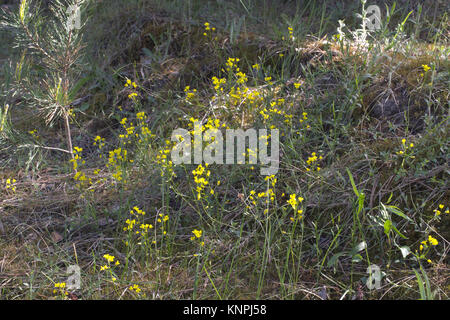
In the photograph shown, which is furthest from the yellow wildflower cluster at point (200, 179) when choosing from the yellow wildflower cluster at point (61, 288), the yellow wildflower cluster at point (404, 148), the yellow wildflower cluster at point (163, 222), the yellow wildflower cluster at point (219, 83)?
the yellow wildflower cluster at point (404, 148)

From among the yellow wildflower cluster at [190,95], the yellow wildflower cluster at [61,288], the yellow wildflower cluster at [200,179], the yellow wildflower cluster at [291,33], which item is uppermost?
the yellow wildflower cluster at [291,33]

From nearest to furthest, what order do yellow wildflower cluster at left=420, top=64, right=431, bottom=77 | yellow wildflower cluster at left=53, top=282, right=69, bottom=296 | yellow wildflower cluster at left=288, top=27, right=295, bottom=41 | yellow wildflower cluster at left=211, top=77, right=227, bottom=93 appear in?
yellow wildflower cluster at left=53, top=282, right=69, bottom=296 → yellow wildflower cluster at left=420, top=64, right=431, bottom=77 → yellow wildflower cluster at left=211, top=77, right=227, bottom=93 → yellow wildflower cluster at left=288, top=27, right=295, bottom=41

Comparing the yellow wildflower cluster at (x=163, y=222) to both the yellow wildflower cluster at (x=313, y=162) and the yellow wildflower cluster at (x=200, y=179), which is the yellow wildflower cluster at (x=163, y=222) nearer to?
the yellow wildflower cluster at (x=200, y=179)

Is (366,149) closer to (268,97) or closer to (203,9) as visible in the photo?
(268,97)

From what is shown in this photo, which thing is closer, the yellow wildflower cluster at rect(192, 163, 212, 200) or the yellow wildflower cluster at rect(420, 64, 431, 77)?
the yellow wildflower cluster at rect(192, 163, 212, 200)

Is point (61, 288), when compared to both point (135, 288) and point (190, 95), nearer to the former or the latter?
point (135, 288)

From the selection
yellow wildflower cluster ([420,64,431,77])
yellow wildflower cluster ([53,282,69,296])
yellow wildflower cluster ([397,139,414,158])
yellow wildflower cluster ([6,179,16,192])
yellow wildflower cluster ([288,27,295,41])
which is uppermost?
yellow wildflower cluster ([288,27,295,41])

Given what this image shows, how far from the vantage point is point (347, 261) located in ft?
8.35

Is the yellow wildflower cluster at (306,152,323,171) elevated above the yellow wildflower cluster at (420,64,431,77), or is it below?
below

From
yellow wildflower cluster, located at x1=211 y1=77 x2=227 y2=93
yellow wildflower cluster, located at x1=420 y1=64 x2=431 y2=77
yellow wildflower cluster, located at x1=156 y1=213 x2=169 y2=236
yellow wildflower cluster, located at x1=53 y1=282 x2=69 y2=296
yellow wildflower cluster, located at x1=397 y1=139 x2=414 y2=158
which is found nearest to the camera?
yellow wildflower cluster, located at x1=53 y1=282 x2=69 y2=296

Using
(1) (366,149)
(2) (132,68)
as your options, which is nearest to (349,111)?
(1) (366,149)

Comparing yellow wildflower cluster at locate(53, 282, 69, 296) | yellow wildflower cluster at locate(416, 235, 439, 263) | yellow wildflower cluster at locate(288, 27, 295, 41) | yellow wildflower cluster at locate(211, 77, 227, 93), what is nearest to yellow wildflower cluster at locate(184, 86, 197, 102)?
yellow wildflower cluster at locate(211, 77, 227, 93)

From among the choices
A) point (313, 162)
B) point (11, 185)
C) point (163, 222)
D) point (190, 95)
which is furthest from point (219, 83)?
point (11, 185)

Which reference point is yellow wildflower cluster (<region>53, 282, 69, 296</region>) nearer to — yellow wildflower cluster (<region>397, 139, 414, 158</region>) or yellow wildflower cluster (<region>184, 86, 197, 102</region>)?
yellow wildflower cluster (<region>184, 86, 197, 102</region>)
